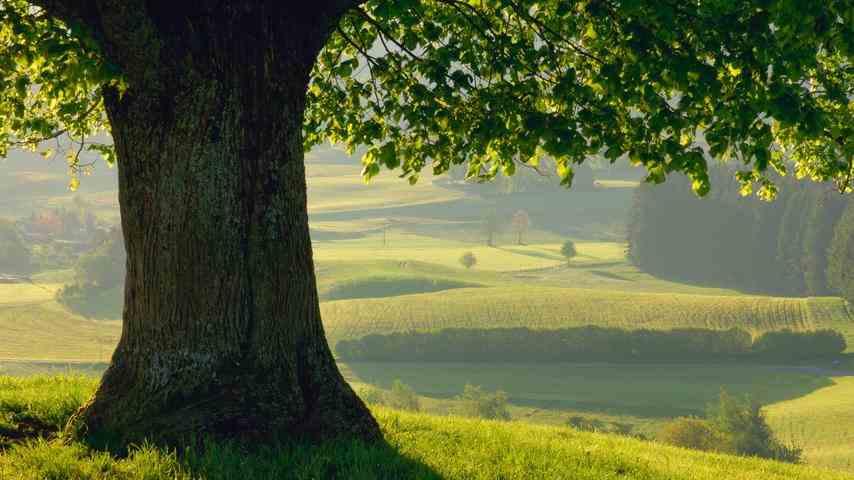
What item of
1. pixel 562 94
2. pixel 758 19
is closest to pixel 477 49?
pixel 562 94

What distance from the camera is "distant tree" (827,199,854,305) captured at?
434 feet

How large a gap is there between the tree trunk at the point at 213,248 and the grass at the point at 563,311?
13356cm

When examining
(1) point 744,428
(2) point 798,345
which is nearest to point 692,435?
(1) point 744,428

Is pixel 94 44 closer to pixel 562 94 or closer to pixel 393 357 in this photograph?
pixel 562 94

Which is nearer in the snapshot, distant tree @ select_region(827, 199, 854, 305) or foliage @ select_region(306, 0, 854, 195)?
foliage @ select_region(306, 0, 854, 195)

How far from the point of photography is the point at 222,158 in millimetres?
8789

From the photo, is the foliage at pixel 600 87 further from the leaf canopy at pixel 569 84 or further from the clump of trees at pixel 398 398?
the clump of trees at pixel 398 398

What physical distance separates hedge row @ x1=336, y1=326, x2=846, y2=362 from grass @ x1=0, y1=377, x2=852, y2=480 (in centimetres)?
11806

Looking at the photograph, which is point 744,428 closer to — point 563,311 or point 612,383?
point 612,383

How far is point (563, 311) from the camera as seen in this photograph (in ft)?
500

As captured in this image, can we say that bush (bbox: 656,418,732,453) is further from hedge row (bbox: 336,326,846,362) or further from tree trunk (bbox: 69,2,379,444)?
tree trunk (bbox: 69,2,379,444)

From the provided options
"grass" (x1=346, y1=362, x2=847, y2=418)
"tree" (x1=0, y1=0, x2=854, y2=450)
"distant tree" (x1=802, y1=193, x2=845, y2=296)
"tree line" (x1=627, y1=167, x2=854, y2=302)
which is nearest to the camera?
"tree" (x1=0, y1=0, x2=854, y2=450)

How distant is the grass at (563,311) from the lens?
14062 centimetres

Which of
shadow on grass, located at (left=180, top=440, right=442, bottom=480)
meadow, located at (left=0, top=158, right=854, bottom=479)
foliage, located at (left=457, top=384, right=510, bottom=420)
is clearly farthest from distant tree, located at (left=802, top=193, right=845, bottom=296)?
shadow on grass, located at (left=180, top=440, right=442, bottom=480)
